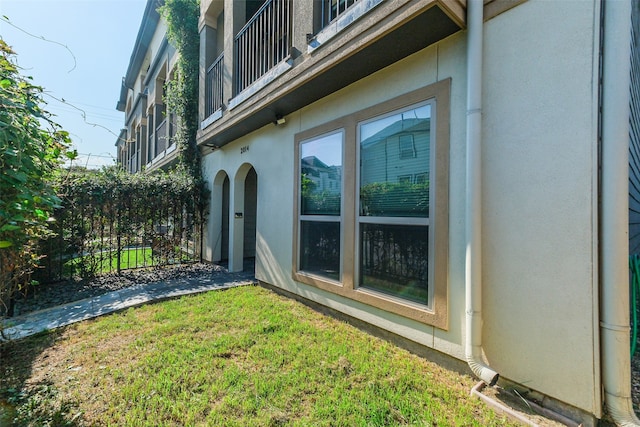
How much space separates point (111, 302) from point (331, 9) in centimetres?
558

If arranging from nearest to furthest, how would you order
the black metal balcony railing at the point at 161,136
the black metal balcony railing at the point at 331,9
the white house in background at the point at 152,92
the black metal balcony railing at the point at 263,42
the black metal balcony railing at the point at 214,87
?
the black metal balcony railing at the point at 331,9
the black metal balcony railing at the point at 263,42
the black metal balcony railing at the point at 214,87
the white house in background at the point at 152,92
the black metal balcony railing at the point at 161,136

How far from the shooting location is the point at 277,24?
4.59 meters

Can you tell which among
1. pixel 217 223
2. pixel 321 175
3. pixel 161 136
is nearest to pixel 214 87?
pixel 217 223

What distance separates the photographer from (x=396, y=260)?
10.3ft

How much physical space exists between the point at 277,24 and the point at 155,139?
10.4m

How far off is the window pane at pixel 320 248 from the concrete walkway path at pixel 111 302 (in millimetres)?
1891

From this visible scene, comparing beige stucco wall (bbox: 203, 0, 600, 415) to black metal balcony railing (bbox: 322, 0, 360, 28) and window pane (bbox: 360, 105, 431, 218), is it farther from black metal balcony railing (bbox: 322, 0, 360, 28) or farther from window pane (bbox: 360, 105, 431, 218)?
black metal balcony railing (bbox: 322, 0, 360, 28)

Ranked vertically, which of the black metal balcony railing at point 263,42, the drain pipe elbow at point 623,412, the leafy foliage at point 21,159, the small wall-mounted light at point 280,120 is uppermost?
the black metal balcony railing at point 263,42

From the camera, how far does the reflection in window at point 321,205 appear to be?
3.88m

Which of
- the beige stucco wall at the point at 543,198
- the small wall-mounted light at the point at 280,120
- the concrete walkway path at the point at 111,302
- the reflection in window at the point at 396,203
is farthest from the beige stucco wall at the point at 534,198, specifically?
the concrete walkway path at the point at 111,302

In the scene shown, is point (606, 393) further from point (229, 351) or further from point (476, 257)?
point (229, 351)

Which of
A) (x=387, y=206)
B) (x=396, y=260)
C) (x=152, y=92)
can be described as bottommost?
(x=396, y=260)

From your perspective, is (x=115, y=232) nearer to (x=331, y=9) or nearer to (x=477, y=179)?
(x=331, y=9)

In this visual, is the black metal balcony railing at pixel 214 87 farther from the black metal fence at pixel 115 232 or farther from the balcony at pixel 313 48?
the black metal fence at pixel 115 232
